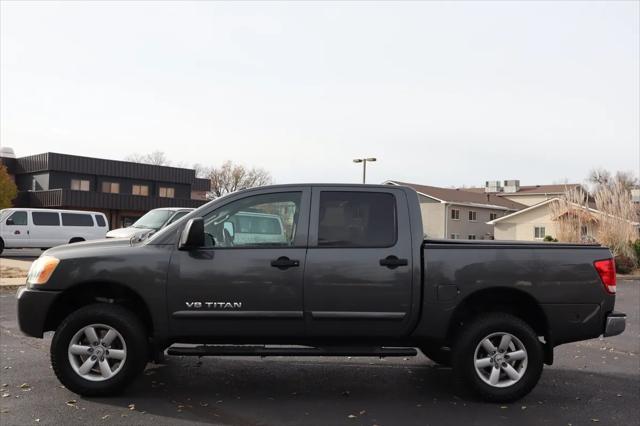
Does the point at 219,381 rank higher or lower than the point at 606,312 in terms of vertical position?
lower

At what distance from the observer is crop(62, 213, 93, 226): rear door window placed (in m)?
23.3

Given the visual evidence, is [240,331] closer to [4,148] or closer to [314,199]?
[314,199]

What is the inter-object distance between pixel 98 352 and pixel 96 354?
3 centimetres

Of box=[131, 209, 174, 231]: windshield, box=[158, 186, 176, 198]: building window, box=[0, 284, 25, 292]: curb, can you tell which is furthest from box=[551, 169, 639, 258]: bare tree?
box=[158, 186, 176, 198]: building window

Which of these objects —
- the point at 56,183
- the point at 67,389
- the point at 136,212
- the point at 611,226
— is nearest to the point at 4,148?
the point at 56,183

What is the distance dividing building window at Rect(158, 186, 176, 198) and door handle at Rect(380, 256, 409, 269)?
48.0 meters

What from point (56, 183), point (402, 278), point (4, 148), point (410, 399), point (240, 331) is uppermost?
point (4, 148)

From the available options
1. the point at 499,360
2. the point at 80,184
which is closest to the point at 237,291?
the point at 499,360

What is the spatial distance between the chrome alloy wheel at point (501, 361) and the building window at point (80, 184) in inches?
1784

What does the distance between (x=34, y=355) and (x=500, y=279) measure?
519cm

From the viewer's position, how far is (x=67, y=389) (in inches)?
207

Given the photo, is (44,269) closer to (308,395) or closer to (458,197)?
(308,395)

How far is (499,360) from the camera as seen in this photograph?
5.19 meters

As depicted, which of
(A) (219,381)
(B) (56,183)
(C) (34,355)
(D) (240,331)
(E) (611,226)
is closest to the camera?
(D) (240,331)
